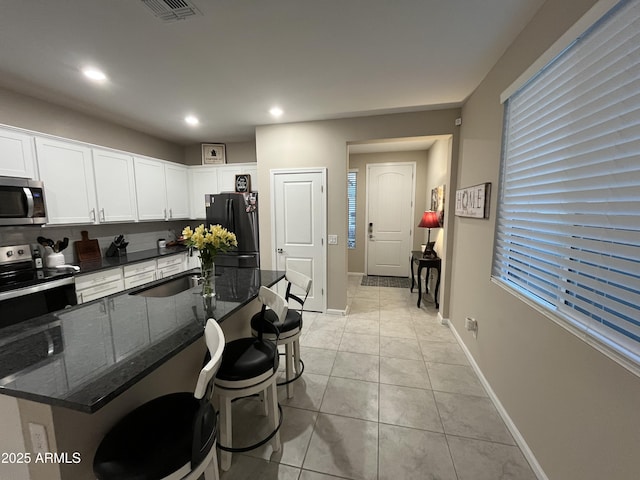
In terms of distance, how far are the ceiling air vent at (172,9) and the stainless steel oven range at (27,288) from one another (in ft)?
8.01

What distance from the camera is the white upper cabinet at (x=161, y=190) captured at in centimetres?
363

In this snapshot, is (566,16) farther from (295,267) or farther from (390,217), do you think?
(390,217)

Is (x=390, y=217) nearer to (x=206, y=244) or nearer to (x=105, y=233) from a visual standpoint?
(x=206, y=244)

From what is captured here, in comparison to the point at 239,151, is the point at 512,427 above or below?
below

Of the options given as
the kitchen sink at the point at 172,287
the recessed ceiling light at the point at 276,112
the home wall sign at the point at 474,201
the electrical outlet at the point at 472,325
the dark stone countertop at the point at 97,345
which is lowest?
the electrical outlet at the point at 472,325

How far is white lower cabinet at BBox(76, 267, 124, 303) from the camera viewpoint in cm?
262

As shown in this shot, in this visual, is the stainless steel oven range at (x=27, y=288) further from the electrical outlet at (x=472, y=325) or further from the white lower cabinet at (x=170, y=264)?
the electrical outlet at (x=472, y=325)

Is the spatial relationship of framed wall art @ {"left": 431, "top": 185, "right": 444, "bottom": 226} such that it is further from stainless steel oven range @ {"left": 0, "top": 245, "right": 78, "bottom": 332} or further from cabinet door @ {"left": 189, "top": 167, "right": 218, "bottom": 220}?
stainless steel oven range @ {"left": 0, "top": 245, "right": 78, "bottom": 332}

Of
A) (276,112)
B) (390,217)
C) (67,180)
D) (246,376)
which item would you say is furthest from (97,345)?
(390,217)

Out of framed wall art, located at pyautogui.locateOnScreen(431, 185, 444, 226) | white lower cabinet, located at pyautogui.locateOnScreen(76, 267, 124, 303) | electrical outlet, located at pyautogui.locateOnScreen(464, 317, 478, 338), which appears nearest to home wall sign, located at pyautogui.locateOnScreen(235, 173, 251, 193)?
white lower cabinet, located at pyautogui.locateOnScreen(76, 267, 124, 303)

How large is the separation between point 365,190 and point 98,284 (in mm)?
4727

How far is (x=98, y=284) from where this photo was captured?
278cm

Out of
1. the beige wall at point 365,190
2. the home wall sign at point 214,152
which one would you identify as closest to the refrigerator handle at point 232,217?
the home wall sign at point 214,152

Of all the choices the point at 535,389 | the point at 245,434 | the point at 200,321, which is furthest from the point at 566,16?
the point at 245,434
